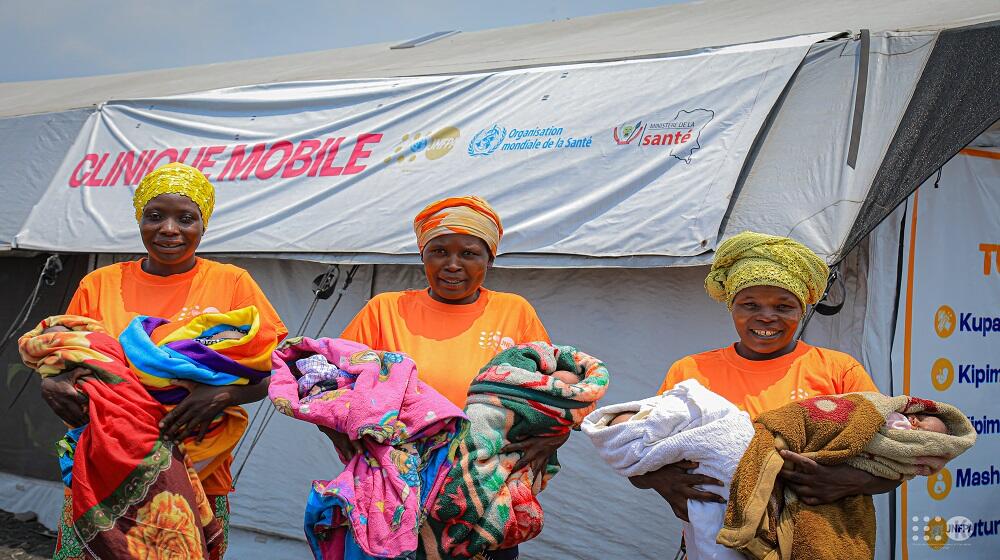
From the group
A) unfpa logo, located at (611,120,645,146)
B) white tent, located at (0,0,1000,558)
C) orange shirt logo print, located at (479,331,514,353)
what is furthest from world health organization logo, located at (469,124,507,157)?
orange shirt logo print, located at (479,331,514,353)

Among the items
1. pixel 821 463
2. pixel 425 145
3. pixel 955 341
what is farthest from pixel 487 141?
pixel 821 463

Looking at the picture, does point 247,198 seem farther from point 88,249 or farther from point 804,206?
point 804,206

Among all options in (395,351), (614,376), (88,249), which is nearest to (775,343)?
(395,351)

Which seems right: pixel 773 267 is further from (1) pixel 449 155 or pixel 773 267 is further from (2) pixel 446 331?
(1) pixel 449 155

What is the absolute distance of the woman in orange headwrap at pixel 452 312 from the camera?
291 centimetres

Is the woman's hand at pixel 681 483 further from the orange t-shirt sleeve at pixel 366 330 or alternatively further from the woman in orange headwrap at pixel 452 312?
the orange t-shirt sleeve at pixel 366 330

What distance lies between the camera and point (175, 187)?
321 cm

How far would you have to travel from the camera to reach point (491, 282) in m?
4.88

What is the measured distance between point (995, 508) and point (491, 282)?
260 centimetres

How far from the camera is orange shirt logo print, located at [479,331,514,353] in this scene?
9.62 ft

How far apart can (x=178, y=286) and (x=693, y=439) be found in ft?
5.93

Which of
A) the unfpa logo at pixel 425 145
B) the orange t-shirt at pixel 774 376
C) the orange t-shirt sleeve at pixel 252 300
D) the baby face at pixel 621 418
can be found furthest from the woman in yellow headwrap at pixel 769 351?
the unfpa logo at pixel 425 145

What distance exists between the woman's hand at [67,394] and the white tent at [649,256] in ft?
6.78

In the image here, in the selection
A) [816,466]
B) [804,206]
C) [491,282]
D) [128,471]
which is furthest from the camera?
[491,282]
